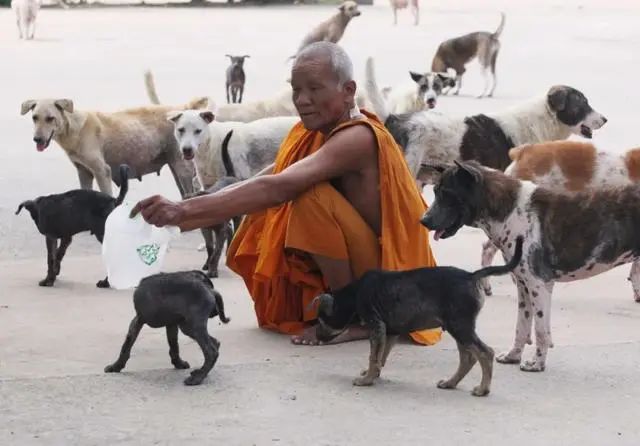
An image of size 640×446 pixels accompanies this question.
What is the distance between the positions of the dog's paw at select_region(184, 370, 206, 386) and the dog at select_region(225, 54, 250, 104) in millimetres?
9139

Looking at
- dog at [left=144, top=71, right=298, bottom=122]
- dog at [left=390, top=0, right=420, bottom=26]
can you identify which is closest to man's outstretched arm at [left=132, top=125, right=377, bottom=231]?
dog at [left=144, top=71, right=298, bottom=122]

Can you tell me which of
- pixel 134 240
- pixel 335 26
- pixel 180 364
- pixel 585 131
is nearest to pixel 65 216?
pixel 134 240

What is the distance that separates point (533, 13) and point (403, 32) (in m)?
6.29

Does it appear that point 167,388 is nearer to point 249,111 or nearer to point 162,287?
point 162,287

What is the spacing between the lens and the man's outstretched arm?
4602 millimetres

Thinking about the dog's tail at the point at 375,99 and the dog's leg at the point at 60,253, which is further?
the dog's tail at the point at 375,99

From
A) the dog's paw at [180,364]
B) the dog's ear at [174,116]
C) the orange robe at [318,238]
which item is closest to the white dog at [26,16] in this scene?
the dog's ear at [174,116]

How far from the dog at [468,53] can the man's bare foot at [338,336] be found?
11326 millimetres

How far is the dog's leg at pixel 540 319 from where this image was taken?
15.9 ft

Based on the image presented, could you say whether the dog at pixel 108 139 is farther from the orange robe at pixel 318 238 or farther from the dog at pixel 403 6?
the dog at pixel 403 6

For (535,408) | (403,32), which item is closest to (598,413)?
(535,408)

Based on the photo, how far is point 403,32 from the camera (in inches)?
910

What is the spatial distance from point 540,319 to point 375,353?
671 millimetres

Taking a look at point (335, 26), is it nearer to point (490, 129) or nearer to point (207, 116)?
point (207, 116)
